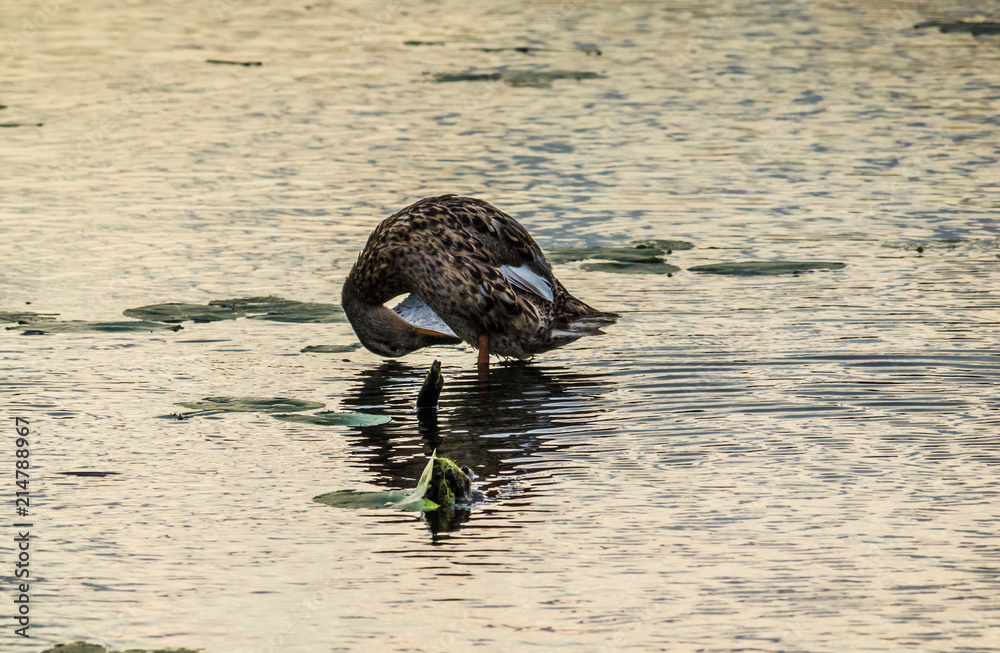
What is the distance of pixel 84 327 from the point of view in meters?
9.83

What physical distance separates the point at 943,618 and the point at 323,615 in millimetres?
2076

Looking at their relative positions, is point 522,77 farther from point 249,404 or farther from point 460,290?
point 249,404

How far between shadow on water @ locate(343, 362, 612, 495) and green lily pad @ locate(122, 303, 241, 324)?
45.2 inches

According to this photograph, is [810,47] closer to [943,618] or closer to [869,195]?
[869,195]

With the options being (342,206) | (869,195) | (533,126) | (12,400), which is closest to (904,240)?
(869,195)

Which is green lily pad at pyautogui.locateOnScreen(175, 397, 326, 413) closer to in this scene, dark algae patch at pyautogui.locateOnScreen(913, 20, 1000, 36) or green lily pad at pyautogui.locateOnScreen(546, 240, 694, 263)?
green lily pad at pyautogui.locateOnScreen(546, 240, 694, 263)

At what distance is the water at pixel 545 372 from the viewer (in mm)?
5879

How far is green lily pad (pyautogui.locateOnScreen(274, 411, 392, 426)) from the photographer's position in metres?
8.23

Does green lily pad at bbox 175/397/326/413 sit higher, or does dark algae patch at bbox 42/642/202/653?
dark algae patch at bbox 42/642/202/653

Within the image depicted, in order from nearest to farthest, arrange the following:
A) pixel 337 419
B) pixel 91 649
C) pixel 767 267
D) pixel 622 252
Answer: pixel 91 649, pixel 337 419, pixel 767 267, pixel 622 252

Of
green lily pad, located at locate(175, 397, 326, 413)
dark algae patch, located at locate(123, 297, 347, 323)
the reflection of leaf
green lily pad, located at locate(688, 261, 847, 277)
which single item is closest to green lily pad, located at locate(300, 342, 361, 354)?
dark algae patch, located at locate(123, 297, 347, 323)

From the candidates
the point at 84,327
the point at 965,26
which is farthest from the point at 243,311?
the point at 965,26

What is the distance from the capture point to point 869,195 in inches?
531

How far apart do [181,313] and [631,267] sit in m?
3.05
